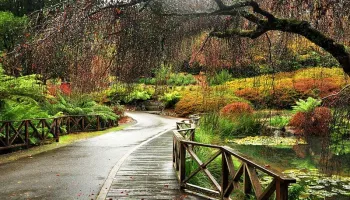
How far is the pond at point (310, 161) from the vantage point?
328 inches

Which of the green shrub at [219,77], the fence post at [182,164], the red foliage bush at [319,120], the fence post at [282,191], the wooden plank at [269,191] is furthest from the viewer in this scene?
the fence post at [182,164]

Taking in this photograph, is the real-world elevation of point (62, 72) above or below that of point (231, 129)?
above

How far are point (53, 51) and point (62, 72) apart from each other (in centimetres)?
61

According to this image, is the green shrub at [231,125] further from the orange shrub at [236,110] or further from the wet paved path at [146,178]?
the wet paved path at [146,178]

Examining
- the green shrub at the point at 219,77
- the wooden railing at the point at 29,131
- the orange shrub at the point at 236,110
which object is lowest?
the wooden railing at the point at 29,131

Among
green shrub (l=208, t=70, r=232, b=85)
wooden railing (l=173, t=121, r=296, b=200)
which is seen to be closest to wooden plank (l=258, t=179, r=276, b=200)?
wooden railing (l=173, t=121, r=296, b=200)

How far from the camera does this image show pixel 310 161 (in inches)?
500

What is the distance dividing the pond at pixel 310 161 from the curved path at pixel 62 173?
12.7 ft

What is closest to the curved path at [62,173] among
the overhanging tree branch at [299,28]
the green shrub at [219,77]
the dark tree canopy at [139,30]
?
the green shrub at [219,77]

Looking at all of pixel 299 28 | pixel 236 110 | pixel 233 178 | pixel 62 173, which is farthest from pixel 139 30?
pixel 236 110

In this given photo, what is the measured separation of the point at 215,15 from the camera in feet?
16.7

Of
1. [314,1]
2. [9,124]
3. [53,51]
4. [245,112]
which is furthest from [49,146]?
[314,1]

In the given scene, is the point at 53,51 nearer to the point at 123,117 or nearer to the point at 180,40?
the point at 180,40

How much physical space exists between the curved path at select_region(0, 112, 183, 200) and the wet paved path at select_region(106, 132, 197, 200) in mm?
396
